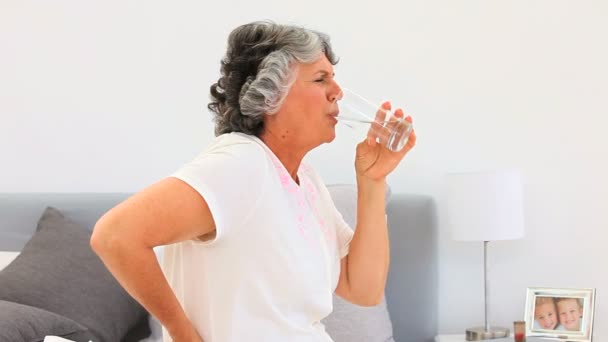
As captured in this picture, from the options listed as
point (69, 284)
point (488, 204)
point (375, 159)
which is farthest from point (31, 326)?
point (488, 204)

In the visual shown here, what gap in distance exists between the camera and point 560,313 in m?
2.94

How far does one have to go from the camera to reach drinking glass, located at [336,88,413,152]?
169 centimetres

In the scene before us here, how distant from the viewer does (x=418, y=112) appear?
10.7 ft

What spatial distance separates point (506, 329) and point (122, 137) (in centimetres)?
157

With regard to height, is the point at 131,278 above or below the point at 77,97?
below

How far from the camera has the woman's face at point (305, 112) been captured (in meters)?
1.64

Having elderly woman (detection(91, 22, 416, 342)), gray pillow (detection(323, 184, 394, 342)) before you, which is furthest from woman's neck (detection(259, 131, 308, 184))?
gray pillow (detection(323, 184, 394, 342))

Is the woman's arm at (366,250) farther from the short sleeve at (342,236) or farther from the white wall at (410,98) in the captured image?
the white wall at (410,98)

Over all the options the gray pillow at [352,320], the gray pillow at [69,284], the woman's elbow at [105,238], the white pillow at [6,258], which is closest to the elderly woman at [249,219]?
the woman's elbow at [105,238]

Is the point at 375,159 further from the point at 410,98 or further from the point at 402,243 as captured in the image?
the point at 410,98

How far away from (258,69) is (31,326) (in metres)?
1.02

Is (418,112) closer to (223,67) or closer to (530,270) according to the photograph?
(530,270)

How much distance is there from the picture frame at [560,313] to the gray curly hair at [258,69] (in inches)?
64.9

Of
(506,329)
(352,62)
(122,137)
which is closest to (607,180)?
(506,329)
